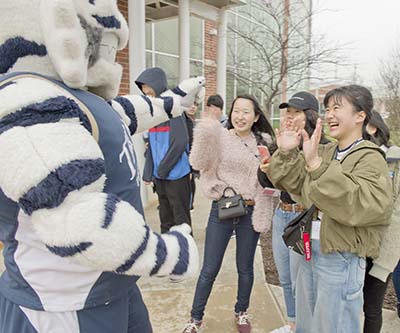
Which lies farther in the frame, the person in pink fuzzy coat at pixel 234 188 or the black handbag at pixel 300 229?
the person in pink fuzzy coat at pixel 234 188

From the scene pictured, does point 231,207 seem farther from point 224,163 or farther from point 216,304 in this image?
point 216,304

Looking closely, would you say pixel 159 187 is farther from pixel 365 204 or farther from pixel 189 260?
pixel 189 260

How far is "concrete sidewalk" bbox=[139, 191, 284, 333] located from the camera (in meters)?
2.74

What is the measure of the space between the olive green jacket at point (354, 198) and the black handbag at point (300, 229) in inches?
5.2

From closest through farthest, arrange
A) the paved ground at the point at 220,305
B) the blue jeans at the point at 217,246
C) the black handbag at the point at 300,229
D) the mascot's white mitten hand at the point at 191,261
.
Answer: the mascot's white mitten hand at the point at 191,261, the black handbag at the point at 300,229, the blue jeans at the point at 217,246, the paved ground at the point at 220,305

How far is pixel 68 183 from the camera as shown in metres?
0.93

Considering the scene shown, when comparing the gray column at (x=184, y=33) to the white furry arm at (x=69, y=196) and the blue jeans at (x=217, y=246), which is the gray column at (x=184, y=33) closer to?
the blue jeans at (x=217, y=246)

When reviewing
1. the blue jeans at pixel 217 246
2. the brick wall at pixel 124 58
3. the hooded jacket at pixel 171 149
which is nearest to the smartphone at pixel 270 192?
the blue jeans at pixel 217 246

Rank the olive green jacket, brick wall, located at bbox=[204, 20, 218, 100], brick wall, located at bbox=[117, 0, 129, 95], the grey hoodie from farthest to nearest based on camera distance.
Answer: brick wall, located at bbox=[204, 20, 218, 100]
brick wall, located at bbox=[117, 0, 129, 95]
the grey hoodie
the olive green jacket

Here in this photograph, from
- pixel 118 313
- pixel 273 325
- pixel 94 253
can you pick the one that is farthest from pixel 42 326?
pixel 273 325

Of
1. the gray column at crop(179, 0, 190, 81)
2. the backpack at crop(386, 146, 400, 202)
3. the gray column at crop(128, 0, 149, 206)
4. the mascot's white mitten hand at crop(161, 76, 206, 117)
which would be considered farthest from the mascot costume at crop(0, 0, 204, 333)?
the gray column at crop(179, 0, 190, 81)

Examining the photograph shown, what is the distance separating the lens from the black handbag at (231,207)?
98.7 inches

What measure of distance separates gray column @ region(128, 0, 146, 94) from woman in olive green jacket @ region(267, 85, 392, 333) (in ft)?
11.2

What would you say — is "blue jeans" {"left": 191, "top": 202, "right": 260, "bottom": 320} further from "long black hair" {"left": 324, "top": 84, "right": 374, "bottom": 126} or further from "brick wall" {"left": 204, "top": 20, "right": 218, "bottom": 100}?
"brick wall" {"left": 204, "top": 20, "right": 218, "bottom": 100}
